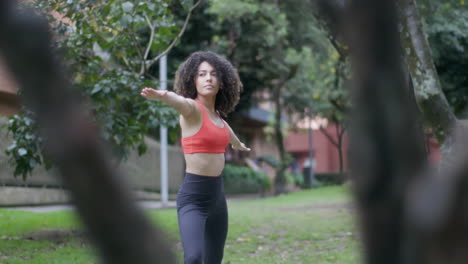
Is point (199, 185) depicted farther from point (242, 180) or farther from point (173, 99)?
point (242, 180)

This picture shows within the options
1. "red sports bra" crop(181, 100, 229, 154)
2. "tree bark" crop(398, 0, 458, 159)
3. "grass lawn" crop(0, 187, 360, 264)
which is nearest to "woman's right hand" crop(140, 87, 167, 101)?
"red sports bra" crop(181, 100, 229, 154)

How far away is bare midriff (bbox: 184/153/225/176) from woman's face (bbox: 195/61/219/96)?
21.7 inches

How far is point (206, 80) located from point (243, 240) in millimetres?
4521

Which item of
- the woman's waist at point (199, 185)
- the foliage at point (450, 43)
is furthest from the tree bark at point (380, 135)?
the foliage at point (450, 43)

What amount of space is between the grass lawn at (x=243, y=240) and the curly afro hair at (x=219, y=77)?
5.75 ft

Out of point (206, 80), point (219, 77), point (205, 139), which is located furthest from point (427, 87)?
point (205, 139)

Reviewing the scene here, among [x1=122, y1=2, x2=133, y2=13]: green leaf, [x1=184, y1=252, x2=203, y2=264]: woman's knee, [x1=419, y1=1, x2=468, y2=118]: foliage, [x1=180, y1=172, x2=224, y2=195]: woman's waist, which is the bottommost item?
[x1=184, y1=252, x2=203, y2=264]: woman's knee

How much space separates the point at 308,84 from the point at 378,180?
25101 mm

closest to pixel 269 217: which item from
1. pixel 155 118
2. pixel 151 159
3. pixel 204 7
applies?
pixel 155 118

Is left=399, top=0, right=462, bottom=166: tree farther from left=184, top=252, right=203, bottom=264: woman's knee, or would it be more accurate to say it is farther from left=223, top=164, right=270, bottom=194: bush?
left=223, top=164, right=270, bottom=194: bush

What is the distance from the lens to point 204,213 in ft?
12.9

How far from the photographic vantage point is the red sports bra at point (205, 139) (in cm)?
400

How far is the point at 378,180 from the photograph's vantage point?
1.20 m

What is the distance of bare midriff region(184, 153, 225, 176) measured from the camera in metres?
3.99
